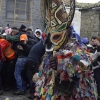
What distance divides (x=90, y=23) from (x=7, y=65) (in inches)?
370

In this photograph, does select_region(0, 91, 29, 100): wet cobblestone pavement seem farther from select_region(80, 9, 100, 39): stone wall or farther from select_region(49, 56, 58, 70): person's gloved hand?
select_region(80, 9, 100, 39): stone wall

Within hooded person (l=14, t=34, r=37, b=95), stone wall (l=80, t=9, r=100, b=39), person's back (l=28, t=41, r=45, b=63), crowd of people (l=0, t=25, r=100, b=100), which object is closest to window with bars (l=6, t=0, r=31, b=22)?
stone wall (l=80, t=9, r=100, b=39)

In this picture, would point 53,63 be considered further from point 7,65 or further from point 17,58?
point 7,65

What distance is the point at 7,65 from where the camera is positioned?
24.4ft

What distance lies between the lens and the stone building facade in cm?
1596

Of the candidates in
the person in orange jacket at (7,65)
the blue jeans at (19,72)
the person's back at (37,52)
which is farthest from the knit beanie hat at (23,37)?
the person's back at (37,52)

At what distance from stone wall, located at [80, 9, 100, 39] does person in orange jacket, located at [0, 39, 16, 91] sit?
8.63m

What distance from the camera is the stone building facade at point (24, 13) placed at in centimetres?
1596

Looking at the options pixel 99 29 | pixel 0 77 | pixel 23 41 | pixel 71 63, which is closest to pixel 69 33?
pixel 71 63

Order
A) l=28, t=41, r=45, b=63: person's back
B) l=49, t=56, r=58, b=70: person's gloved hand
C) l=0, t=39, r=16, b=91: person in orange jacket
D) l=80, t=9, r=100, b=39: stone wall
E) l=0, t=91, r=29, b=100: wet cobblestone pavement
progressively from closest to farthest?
l=49, t=56, r=58, b=70: person's gloved hand
l=28, t=41, r=45, b=63: person's back
l=0, t=91, r=29, b=100: wet cobblestone pavement
l=0, t=39, r=16, b=91: person in orange jacket
l=80, t=9, r=100, b=39: stone wall

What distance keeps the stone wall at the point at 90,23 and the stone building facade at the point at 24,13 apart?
255cm

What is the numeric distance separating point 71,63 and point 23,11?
40.6 feet

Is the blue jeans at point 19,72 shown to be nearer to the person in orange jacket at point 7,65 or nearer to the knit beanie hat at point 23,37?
the person in orange jacket at point 7,65

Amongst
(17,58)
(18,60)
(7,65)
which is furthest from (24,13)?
(18,60)
